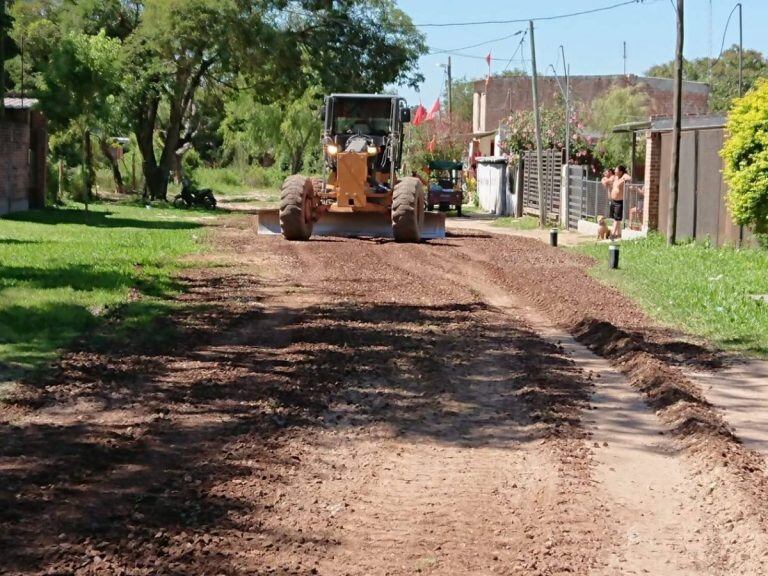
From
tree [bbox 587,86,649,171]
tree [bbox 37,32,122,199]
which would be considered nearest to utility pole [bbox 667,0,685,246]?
tree [bbox 37,32,122,199]

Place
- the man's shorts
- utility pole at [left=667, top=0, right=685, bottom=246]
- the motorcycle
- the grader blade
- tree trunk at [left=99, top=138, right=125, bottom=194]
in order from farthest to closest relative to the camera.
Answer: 1. tree trunk at [left=99, top=138, right=125, bottom=194]
2. the motorcycle
3. the man's shorts
4. the grader blade
5. utility pole at [left=667, top=0, right=685, bottom=246]

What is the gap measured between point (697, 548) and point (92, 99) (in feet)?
95.9

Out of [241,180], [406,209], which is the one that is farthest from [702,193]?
[241,180]

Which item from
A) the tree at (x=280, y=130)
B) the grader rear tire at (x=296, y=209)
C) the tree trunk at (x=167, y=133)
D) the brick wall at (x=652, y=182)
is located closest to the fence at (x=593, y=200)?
the brick wall at (x=652, y=182)

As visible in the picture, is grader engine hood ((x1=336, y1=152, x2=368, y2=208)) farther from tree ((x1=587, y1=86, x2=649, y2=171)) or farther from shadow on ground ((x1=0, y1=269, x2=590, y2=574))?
tree ((x1=587, y1=86, x2=649, y2=171))

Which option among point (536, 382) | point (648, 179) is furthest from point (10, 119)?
point (536, 382)

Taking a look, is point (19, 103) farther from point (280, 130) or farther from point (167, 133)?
point (280, 130)

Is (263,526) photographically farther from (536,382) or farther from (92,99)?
(92,99)

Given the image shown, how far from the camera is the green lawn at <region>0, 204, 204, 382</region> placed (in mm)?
11555

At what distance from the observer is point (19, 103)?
114 feet

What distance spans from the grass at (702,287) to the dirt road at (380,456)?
0.65m

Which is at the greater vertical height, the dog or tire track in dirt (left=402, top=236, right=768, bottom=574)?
the dog

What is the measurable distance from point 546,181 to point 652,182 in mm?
12624

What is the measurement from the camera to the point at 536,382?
980 centimetres
